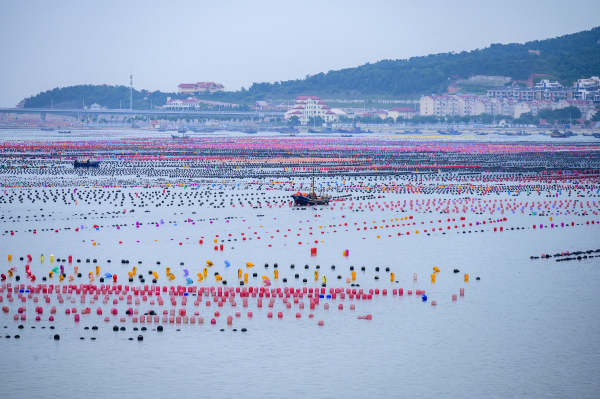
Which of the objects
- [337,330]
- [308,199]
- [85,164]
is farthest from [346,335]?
[85,164]

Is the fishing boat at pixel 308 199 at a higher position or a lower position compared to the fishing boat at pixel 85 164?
lower

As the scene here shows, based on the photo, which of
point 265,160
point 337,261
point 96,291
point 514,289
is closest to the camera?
point 96,291

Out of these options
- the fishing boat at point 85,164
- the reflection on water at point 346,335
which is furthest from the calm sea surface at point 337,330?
the fishing boat at point 85,164

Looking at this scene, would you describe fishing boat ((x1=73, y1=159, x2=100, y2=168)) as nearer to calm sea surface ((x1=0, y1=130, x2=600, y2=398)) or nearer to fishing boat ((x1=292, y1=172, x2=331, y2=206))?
fishing boat ((x1=292, y1=172, x2=331, y2=206))

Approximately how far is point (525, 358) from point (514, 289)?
27.7 ft

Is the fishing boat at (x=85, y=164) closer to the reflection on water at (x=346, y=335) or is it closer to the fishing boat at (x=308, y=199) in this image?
the fishing boat at (x=308, y=199)

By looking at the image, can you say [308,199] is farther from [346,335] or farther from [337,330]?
[346,335]

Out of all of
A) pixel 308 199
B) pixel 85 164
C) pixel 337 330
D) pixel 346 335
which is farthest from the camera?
pixel 85 164

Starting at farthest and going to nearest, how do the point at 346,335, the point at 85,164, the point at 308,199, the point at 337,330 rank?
the point at 85,164 < the point at 308,199 < the point at 337,330 < the point at 346,335

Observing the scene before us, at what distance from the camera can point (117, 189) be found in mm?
67312

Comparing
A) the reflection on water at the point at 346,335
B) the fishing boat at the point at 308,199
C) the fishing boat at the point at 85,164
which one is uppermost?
the fishing boat at the point at 85,164

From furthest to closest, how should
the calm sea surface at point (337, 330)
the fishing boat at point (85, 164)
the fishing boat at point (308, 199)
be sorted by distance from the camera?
the fishing boat at point (85, 164) < the fishing boat at point (308, 199) < the calm sea surface at point (337, 330)

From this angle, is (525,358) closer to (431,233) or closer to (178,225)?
(431,233)

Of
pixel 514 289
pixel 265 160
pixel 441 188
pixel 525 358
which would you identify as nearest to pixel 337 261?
pixel 514 289
